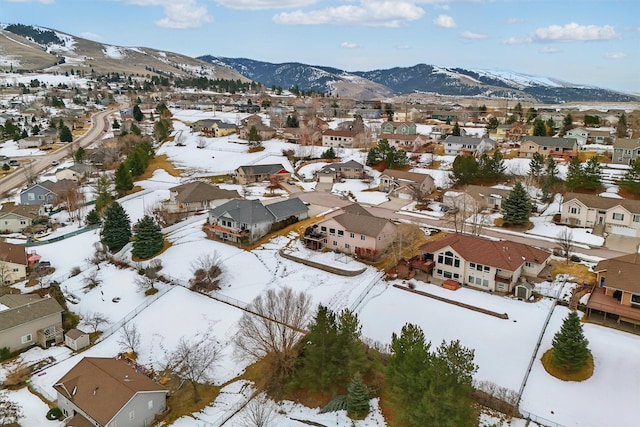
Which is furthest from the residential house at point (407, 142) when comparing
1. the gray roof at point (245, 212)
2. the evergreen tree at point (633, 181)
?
the gray roof at point (245, 212)

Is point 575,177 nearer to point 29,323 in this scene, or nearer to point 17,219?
point 29,323

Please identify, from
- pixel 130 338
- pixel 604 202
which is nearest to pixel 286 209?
pixel 130 338

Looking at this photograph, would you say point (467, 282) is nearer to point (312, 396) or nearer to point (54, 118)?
point (312, 396)

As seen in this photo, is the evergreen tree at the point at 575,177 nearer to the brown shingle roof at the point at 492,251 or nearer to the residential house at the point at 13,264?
the brown shingle roof at the point at 492,251

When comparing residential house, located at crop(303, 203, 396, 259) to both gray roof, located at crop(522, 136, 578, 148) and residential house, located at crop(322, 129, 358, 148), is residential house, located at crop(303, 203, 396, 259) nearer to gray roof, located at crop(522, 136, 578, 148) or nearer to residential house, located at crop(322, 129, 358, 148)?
gray roof, located at crop(522, 136, 578, 148)

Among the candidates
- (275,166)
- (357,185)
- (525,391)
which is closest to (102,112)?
(275,166)

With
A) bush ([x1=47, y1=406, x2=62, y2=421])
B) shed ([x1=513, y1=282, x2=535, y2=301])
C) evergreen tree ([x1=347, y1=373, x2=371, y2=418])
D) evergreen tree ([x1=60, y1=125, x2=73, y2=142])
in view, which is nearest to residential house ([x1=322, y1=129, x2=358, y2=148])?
evergreen tree ([x1=60, y1=125, x2=73, y2=142])

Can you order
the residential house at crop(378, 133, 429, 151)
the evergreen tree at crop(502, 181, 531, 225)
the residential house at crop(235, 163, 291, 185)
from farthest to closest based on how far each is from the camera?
the residential house at crop(378, 133, 429, 151) → the residential house at crop(235, 163, 291, 185) → the evergreen tree at crop(502, 181, 531, 225)
